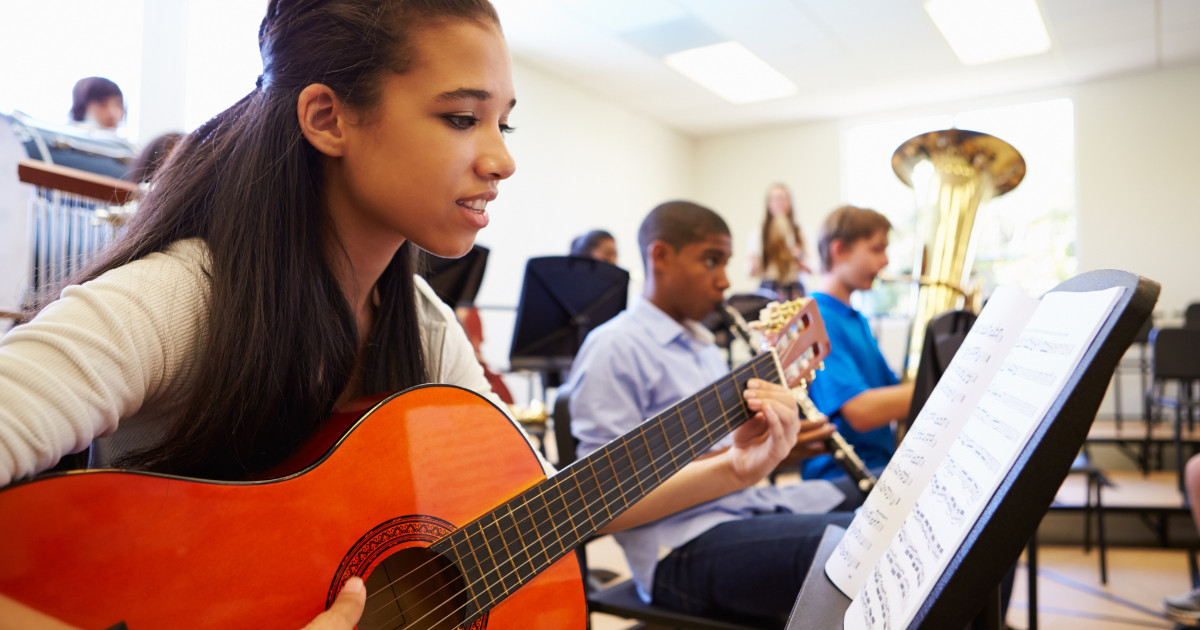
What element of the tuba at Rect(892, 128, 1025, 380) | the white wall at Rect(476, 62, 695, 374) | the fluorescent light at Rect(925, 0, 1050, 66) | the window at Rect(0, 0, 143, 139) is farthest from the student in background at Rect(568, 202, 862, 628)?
the fluorescent light at Rect(925, 0, 1050, 66)

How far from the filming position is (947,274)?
276 cm

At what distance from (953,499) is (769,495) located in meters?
1.32

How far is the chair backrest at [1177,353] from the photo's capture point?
4.31m

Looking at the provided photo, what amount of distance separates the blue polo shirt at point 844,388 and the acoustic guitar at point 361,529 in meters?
1.16

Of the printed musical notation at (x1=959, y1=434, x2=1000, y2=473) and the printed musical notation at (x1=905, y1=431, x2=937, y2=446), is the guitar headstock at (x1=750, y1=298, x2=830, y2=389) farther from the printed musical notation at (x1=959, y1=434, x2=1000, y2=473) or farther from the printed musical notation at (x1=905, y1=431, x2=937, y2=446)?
the printed musical notation at (x1=959, y1=434, x2=1000, y2=473)

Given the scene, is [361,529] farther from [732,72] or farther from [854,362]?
[732,72]

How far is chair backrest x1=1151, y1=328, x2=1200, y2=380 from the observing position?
431cm

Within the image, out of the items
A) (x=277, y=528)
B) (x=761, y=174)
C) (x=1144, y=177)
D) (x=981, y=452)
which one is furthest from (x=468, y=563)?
(x=761, y=174)

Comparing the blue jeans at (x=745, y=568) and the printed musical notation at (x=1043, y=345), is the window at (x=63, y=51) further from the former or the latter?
the printed musical notation at (x=1043, y=345)

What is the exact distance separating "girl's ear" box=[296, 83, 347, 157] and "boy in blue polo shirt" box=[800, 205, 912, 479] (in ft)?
5.43

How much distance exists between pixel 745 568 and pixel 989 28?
6.32 metres

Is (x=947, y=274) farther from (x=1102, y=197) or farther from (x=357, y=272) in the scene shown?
(x=1102, y=197)

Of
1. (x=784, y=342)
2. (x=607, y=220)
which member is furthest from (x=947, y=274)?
(x=607, y=220)

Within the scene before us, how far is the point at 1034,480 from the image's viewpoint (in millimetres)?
519
